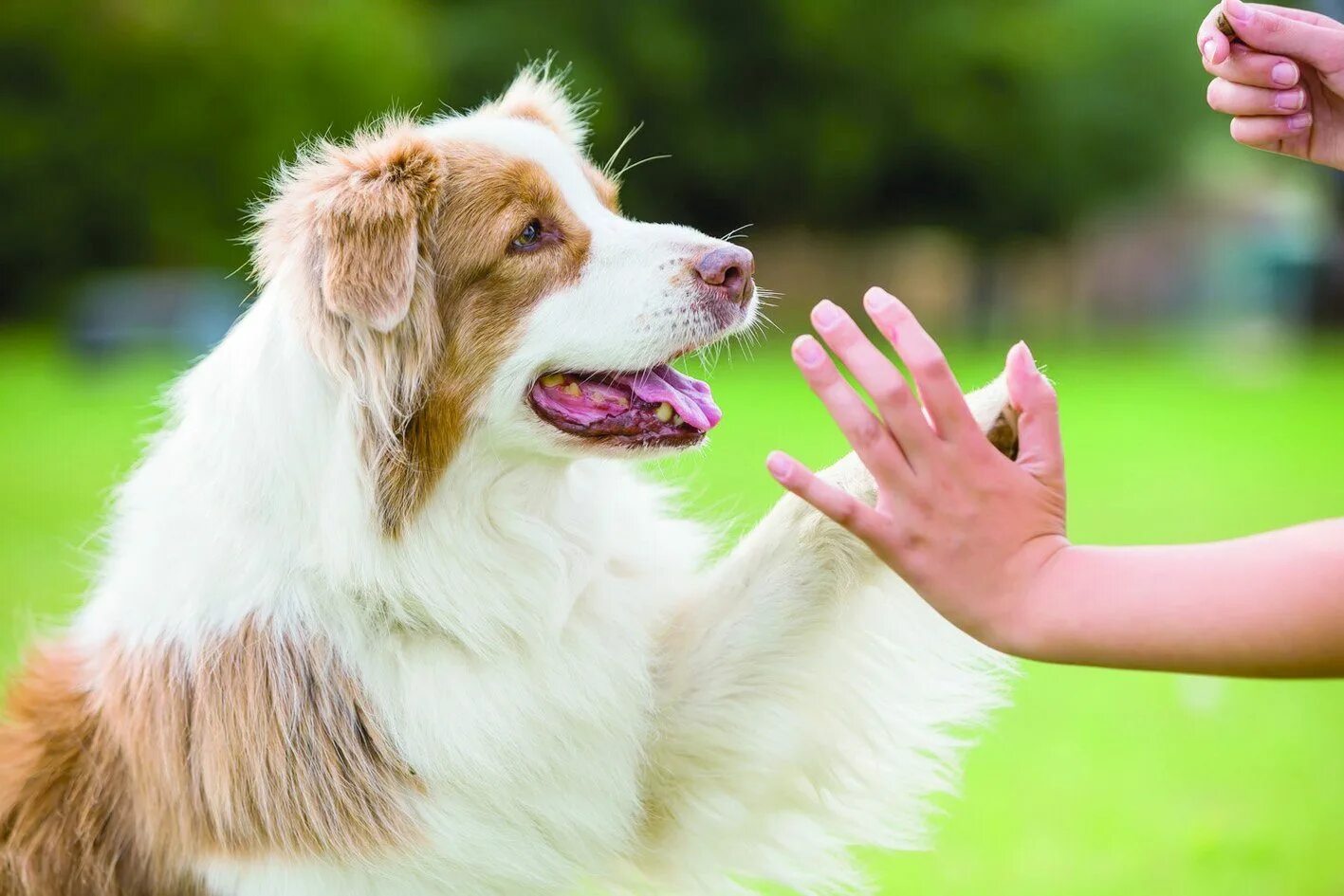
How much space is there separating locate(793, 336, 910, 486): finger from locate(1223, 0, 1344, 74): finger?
0.97 metres

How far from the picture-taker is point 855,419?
1.91 m

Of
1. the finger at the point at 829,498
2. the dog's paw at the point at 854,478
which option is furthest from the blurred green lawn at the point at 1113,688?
the finger at the point at 829,498

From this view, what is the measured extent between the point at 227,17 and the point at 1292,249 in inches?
920

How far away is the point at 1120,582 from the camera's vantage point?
1.88 meters

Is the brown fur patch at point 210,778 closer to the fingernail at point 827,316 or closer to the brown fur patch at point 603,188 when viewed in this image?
the brown fur patch at point 603,188

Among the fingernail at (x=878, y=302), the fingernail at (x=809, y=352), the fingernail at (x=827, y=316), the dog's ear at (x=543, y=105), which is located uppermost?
the dog's ear at (x=543, y=105)

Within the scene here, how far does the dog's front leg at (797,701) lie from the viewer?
3137 mm

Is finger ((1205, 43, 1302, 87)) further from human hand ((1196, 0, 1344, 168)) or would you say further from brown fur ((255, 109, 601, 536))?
brown fur ((255, 109, 601, 536))

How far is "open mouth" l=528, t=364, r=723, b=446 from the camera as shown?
310 centimetres

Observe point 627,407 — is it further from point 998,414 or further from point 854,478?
point 998,414

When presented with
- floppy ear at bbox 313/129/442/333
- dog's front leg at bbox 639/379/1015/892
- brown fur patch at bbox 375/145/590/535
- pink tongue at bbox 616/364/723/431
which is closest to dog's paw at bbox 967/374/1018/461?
dog's front leg at bbox 639/379/1015/892

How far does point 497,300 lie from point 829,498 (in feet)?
4.81

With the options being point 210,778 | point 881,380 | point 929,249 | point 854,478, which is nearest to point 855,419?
point 881,380

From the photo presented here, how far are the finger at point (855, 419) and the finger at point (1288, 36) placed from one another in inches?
38.2
